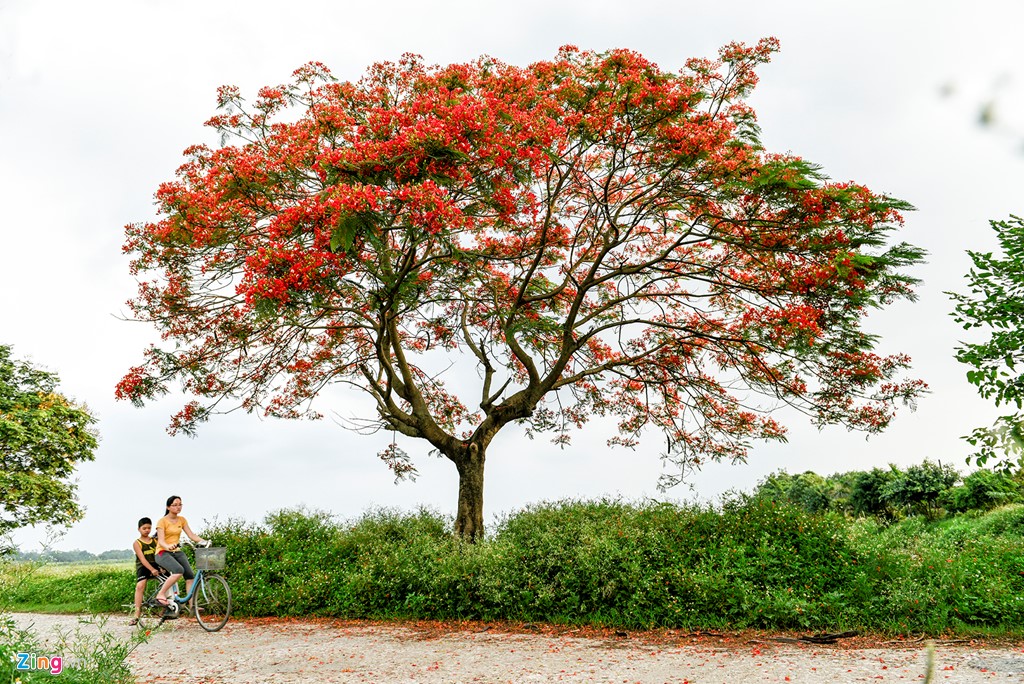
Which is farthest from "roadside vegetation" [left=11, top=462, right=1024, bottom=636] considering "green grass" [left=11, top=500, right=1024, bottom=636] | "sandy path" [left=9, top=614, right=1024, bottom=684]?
"sandy path" [left=9, top=614, right=1024, bottom=684]

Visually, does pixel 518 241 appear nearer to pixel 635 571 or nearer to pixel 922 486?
pixel 635 571

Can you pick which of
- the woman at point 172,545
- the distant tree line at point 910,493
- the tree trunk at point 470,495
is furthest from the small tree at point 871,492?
the woman at point 172,545

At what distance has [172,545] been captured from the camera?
11195 mm

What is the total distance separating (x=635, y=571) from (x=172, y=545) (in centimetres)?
716

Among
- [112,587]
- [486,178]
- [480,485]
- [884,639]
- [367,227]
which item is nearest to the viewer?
[884,639]

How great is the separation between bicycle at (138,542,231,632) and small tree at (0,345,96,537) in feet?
47.9

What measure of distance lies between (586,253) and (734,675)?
27.9 ft

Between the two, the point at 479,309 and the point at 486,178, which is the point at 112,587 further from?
the point at 486,178

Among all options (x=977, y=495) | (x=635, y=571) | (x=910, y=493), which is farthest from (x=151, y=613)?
(x=977, y=495)

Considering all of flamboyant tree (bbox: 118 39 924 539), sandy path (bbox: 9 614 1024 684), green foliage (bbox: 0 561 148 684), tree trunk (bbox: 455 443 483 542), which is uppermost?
flamboyant tree (bbox: 118 39 924 539)

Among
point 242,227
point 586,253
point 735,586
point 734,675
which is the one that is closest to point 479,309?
point 586,253

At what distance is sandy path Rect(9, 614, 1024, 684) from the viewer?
7.52 metres

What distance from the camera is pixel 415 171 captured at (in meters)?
10.1

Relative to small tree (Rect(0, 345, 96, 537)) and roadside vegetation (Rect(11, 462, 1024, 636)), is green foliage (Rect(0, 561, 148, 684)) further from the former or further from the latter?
small tree (Rect(0, 345, 96, 537))
